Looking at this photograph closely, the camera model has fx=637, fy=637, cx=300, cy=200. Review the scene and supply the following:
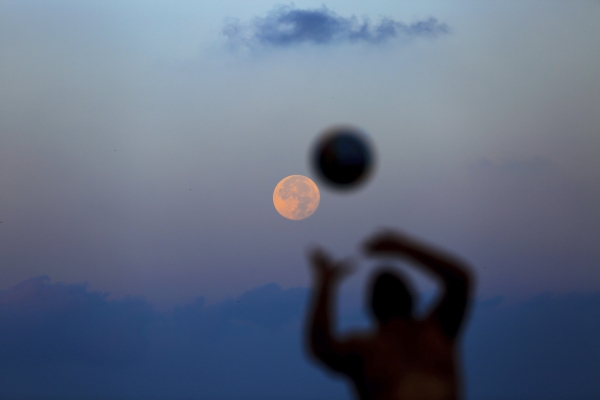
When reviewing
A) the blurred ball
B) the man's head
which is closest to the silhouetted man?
the man's head

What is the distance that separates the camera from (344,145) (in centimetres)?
641

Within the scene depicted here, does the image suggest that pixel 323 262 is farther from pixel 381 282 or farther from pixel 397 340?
pixel 397 340

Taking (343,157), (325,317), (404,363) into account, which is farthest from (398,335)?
(343,157)

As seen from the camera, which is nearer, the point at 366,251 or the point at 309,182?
the point at 366,251

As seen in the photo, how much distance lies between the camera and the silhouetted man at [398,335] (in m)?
3.87

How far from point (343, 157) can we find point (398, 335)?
9.08 feet

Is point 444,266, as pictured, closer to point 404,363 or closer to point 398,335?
point 398,335

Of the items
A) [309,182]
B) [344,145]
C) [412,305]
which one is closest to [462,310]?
[412,305]

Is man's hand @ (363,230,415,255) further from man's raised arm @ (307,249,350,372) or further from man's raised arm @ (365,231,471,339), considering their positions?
man's raised arm @ (307,249,350,372)

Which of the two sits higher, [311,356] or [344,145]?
[344,145]

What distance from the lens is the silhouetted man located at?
152 inches

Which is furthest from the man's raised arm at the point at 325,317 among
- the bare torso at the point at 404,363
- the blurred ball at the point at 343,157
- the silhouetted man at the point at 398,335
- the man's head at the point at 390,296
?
the blurred ball at the point at 343,157

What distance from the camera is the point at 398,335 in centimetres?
402

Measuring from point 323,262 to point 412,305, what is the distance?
627 mm
